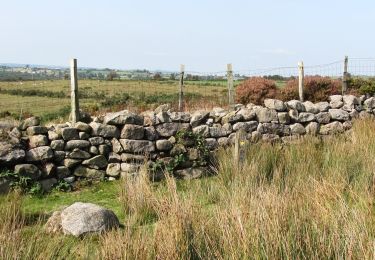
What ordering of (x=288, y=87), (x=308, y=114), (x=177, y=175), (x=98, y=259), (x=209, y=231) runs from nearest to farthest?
1. (x=98, y=259)
2. (x=209, y=231)
3. (x=177, y=175)
4. (x=308, y=114)
5. (x=288, y=87)

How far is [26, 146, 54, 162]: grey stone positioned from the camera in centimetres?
710

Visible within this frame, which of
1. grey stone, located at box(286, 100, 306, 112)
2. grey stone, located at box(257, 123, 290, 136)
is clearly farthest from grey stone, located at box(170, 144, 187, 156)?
grey stone, located at box(286, 100, 306, 112)

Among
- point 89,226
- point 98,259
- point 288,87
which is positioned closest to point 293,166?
point 89,226

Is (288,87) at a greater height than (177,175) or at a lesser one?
greater

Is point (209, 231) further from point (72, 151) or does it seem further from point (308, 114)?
point (308, 114)

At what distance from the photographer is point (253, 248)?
9.21 ft

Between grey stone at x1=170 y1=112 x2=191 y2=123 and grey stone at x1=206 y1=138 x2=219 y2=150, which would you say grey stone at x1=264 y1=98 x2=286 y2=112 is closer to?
grey stone at x1=206 y1=138 x2=219 y2=150

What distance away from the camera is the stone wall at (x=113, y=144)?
7.16 m

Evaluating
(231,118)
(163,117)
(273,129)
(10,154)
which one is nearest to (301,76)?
(273,129)

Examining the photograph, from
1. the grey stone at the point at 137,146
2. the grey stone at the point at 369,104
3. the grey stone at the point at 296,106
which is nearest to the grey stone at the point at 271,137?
the grey stone at the point at 296,106

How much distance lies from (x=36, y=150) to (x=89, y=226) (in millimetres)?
2978

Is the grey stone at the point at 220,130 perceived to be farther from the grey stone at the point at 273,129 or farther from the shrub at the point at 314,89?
the shrub at the point at 314,89

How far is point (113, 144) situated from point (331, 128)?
4.72m

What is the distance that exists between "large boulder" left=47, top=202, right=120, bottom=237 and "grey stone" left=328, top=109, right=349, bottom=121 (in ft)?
21.0
